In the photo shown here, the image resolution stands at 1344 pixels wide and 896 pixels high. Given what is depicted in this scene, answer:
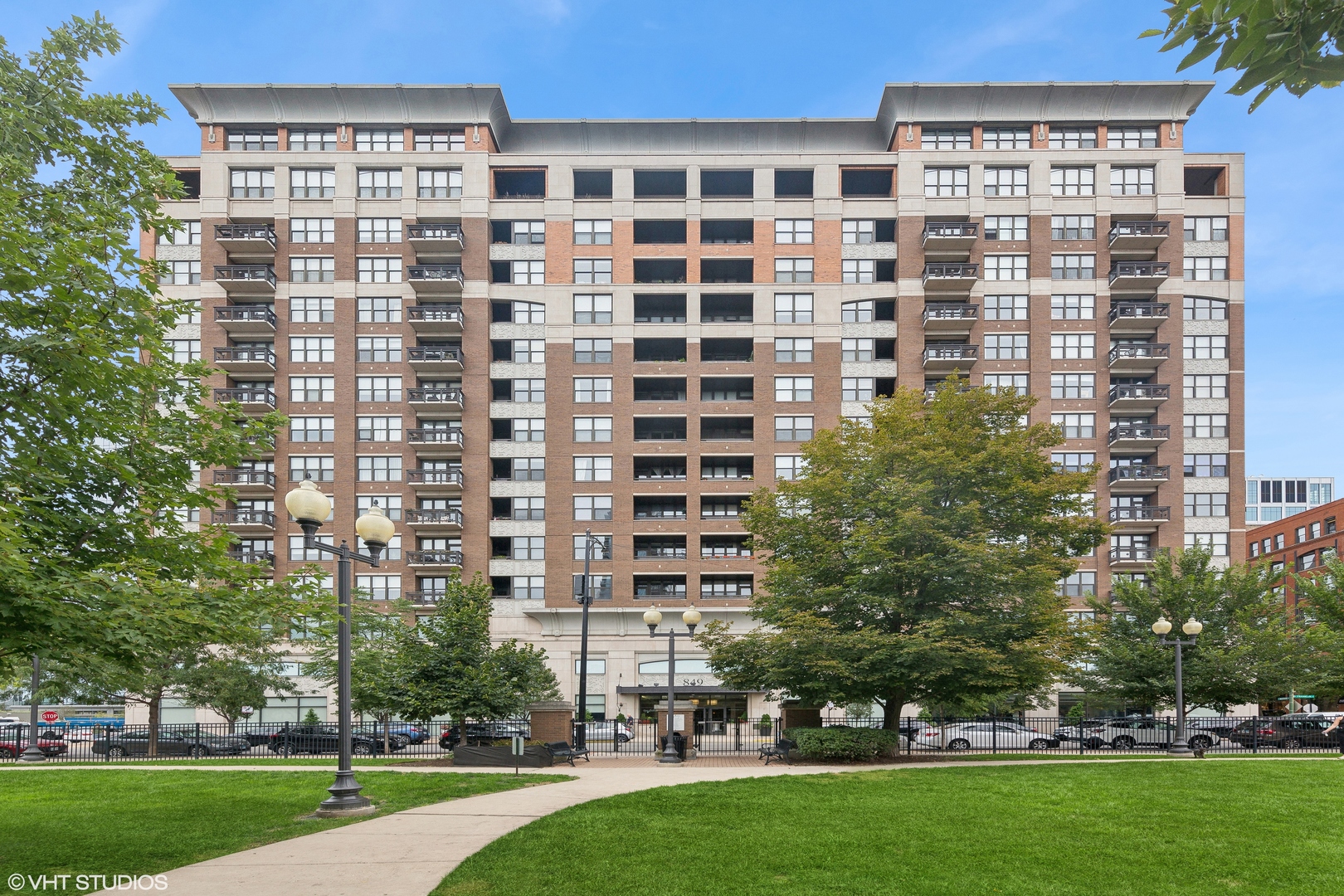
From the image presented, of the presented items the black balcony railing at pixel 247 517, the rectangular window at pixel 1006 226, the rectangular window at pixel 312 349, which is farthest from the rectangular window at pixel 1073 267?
the black balcony railing at pixel 247 517

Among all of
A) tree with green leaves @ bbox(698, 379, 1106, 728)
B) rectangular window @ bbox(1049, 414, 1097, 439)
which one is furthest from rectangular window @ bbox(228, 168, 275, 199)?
rectangular window @ bbox(1049, 414, 1097, 439)

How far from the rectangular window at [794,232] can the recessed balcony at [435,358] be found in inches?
885

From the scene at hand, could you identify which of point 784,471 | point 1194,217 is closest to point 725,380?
point 784,471

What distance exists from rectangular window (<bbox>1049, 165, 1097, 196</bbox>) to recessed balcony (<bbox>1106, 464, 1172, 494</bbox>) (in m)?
18.4

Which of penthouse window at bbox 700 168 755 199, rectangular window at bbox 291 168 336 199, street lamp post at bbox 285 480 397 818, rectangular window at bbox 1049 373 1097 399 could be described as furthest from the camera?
penthouse window at bbox 700 168 755 199

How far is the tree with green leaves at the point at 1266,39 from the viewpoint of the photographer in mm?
4074

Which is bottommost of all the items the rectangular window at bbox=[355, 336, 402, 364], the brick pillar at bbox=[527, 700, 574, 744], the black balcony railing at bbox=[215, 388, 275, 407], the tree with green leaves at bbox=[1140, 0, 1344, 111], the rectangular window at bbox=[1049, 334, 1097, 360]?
the brick pillar at bbox=[527, 700, 574, 744]

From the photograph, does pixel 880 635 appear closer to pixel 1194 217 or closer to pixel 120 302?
pixel 120 302

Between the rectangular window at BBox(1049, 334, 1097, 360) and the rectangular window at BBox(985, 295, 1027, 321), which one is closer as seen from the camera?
the rectangular window at BBox(1049, 334, 1097, 360)

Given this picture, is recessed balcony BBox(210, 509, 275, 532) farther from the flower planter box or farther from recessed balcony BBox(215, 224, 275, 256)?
the flower planter box

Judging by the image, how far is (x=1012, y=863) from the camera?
10133 mm

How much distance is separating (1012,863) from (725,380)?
49.1 metres

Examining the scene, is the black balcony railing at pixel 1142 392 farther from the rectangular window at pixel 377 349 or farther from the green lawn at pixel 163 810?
the green lawn at pixel 163 810

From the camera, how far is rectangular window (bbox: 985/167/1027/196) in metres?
57.7
